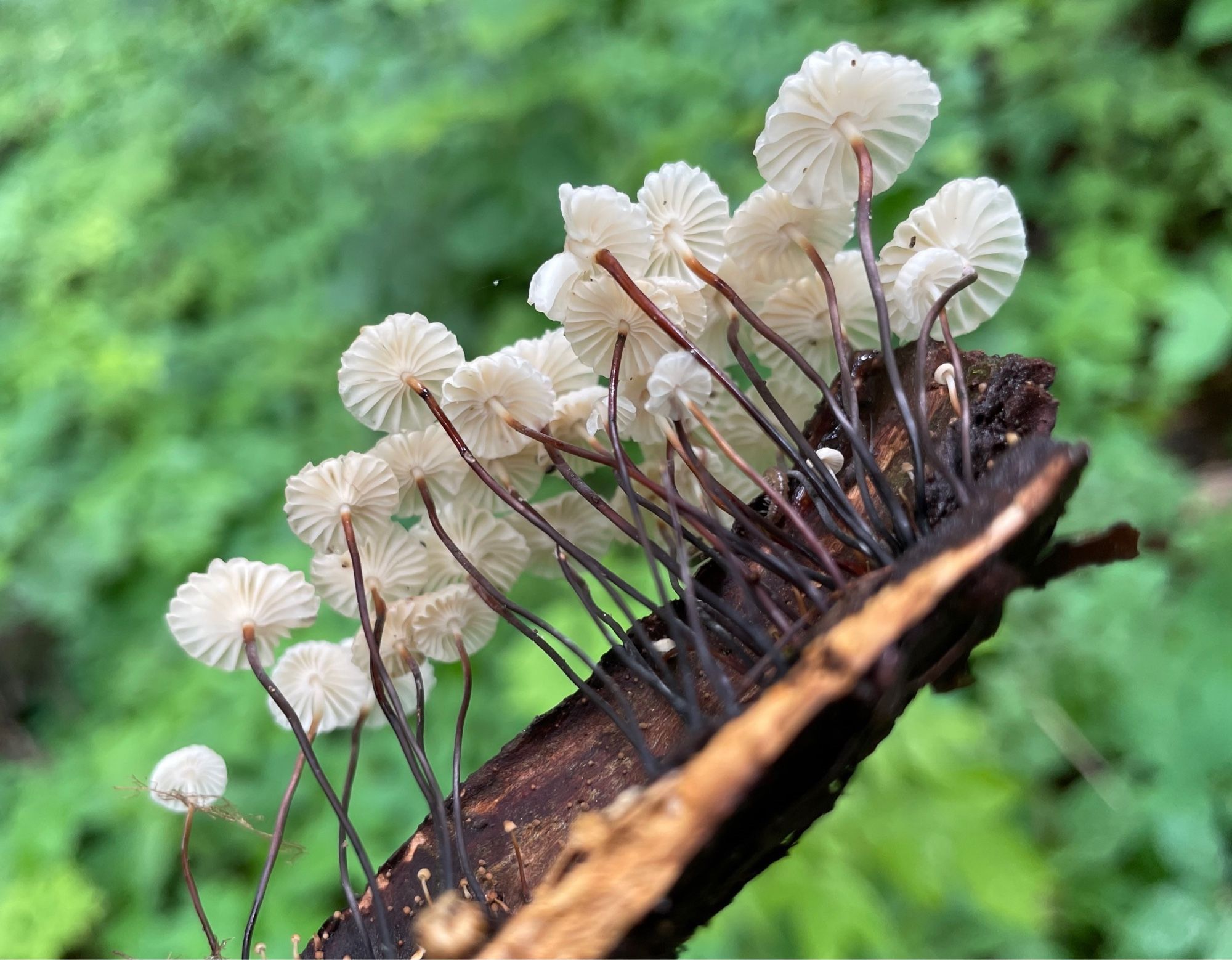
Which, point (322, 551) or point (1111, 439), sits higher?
point (322, 551)

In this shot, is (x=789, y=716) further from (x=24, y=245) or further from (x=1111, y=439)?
(x=24, y=245)

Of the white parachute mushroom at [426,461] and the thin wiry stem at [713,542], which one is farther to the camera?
the white parachute mushroom at [426,461]

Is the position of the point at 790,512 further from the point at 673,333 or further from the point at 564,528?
the point at 564,528

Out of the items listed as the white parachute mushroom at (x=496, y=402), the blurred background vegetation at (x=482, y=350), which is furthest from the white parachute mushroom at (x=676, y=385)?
the blurred background vegetation at (x=482, y=350)

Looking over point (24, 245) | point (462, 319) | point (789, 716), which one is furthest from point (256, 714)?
point (24, 245)

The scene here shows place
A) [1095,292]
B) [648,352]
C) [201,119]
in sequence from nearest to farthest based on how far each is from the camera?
1. [648,352]
2. [1095,292]
3. [201,119]

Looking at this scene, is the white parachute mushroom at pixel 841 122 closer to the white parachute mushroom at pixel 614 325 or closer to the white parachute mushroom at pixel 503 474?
the white parachute mushroom at pixel 614 325

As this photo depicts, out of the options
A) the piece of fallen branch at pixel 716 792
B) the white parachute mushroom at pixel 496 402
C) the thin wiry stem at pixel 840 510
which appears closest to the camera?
the piece of fallen branch at pixel 716 792

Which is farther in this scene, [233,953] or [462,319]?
Answer: [462,319]
